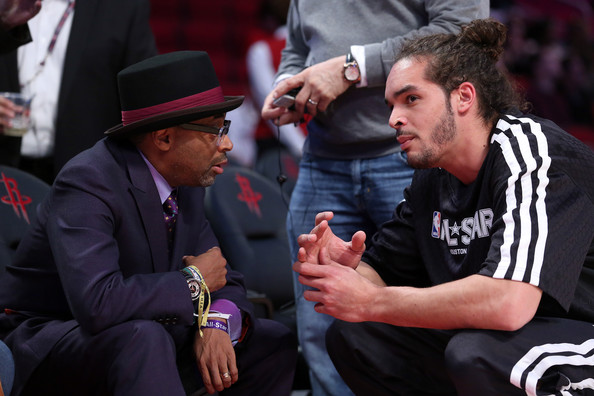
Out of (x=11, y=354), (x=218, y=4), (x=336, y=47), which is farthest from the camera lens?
(x=218, y=4)

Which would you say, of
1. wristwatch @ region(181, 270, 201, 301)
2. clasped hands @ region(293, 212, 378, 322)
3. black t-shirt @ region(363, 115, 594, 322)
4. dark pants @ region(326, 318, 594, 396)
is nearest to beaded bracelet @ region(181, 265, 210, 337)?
wristwatch @ region(181, 270, 201, 301)

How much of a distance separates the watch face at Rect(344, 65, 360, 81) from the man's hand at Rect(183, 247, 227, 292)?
77 cm

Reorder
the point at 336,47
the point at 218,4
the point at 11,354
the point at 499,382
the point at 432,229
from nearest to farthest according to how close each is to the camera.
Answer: the point at 499,382
the point at 11,354
the point at 432,229
the point at 336,47
the point at 218,4

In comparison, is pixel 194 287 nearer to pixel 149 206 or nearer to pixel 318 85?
pixel 149 206

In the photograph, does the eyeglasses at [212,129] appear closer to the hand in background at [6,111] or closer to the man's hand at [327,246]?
the man's hand at [327,246]

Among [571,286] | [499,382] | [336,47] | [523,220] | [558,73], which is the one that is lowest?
[558,73]

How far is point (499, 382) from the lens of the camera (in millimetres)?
2266

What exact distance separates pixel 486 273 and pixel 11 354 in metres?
1.47

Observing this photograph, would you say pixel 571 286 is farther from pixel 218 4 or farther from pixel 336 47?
pixel 218 4

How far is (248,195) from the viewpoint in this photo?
13.6 ft

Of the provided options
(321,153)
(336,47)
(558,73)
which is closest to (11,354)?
(321,153)

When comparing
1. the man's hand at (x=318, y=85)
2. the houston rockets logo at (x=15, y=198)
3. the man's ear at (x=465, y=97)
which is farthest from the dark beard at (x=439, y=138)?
the houston rockets logo at (x=15, y=198)

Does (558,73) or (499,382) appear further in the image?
(558,73)

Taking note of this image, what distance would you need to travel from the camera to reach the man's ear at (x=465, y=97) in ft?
8.52
